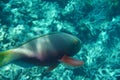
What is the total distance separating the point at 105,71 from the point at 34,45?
12.6ft

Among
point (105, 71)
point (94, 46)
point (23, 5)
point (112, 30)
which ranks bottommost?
point (105, 71)

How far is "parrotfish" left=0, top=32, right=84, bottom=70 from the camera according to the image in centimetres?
170

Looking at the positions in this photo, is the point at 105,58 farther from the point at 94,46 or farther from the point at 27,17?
the point at 27,17

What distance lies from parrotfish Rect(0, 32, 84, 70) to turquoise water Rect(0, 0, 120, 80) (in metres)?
2.87

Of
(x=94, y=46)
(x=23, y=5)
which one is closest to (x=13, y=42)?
(x=23, y=5)

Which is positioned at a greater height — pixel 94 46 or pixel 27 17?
pixel 27 17

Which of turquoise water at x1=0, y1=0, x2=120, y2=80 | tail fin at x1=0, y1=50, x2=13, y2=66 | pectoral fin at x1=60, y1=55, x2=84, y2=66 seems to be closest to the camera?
tail fin at x1=0, y1=50, x2=13, y2=66

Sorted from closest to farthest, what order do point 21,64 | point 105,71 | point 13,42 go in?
point 21,64, point 13,42, point 105,71

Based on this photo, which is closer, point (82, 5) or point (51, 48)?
point (51, 48)

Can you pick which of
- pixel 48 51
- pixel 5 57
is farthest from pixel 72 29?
pixel 5 57

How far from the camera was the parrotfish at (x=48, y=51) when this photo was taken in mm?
1700

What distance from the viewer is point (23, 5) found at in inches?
227

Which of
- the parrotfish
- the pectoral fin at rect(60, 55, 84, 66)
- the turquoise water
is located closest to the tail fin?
the parrotfish

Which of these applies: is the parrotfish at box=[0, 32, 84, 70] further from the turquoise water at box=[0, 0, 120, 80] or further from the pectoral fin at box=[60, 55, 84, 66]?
the turquoise water at box=[0, 0, 120, 80]
